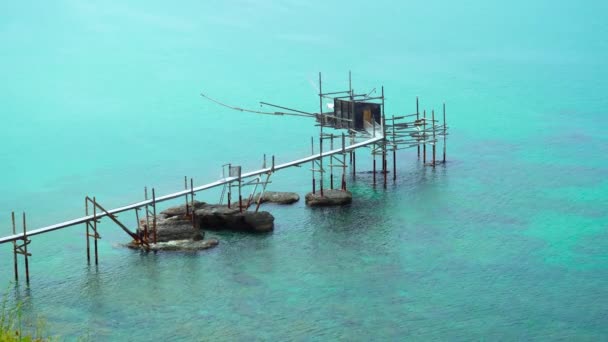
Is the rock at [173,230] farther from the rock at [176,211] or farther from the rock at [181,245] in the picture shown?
the rock at [176,211]

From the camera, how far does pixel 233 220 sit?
43.8m

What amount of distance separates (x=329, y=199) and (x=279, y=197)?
2785mm

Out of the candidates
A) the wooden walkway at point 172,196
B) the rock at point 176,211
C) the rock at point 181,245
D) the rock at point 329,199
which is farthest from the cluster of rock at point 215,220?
the rock at point 329,199

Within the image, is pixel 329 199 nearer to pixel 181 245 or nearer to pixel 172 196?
pixel 172 196

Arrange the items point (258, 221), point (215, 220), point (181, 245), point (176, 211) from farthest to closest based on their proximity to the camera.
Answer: point (176, 211), point (215, 220), point (258, 221), point (181, 245)

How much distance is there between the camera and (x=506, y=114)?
252 ft

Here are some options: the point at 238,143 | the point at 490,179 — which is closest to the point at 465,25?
the point at 238,143

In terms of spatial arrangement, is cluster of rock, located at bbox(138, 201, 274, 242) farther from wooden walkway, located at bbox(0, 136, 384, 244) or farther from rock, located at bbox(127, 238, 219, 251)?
wooden walkway, located at bbox(0, 136, 384, 244)

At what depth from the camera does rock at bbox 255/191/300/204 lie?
162ft

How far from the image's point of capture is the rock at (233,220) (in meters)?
43.7

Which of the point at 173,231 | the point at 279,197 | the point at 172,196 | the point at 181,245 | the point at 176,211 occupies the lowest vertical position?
the point at 181,245

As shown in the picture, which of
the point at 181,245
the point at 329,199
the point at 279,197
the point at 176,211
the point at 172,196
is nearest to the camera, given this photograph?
the point at 181,245

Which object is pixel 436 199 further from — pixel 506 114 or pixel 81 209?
pixel 506 114

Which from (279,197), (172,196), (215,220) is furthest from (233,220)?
(279,197)
